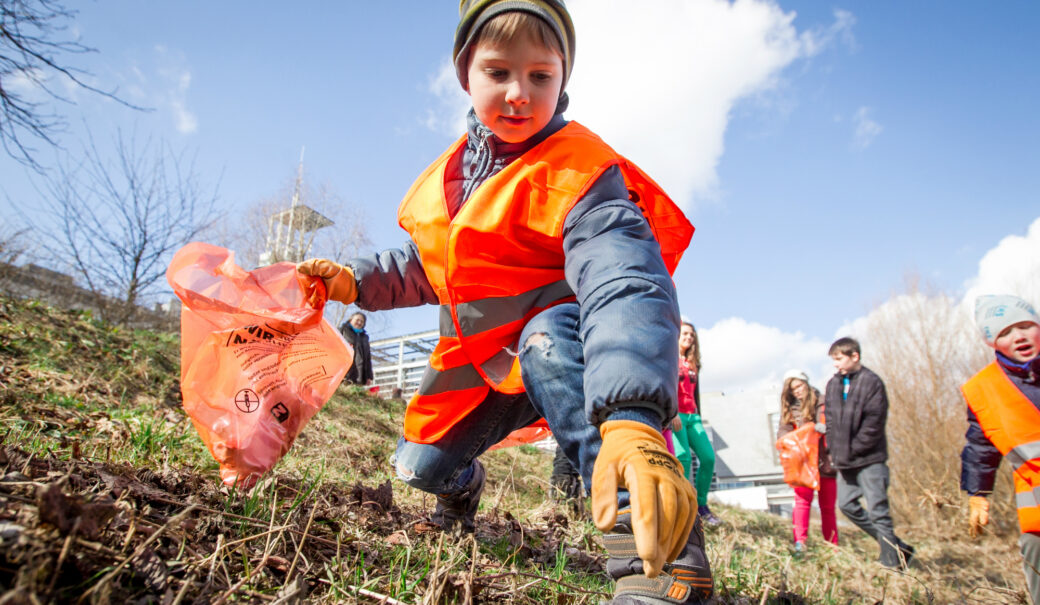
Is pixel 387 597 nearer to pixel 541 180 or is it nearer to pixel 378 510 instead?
pixel 378 510

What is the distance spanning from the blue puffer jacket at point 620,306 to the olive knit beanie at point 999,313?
3.05 meters

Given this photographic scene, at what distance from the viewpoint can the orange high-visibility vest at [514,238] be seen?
67.2 inches

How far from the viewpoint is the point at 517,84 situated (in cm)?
178

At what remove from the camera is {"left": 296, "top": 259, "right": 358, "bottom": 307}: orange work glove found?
209 cm

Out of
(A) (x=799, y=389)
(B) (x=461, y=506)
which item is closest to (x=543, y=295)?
(B) (x=461, y=506)

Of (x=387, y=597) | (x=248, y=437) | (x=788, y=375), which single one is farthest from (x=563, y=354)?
(x=788, y=375)

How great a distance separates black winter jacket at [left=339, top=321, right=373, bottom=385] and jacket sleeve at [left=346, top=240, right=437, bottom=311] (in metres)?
7.44

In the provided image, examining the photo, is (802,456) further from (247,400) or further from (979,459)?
(247,400)

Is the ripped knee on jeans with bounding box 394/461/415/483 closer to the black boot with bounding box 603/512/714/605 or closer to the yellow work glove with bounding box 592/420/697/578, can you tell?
the black boot with bounding box 603/512/714/605

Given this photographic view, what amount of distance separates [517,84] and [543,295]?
2.14 feet

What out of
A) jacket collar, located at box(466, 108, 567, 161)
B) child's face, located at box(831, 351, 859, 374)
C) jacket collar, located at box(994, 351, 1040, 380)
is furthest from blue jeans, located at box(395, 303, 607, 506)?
child's face, located at box(831, 351, 859, 374)

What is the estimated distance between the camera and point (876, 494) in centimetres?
465

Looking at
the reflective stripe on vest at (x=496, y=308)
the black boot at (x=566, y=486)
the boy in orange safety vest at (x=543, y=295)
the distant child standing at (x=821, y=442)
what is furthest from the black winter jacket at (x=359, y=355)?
the reflective stripe on vest at (x=496, y=308)

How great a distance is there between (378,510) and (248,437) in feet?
1.71
